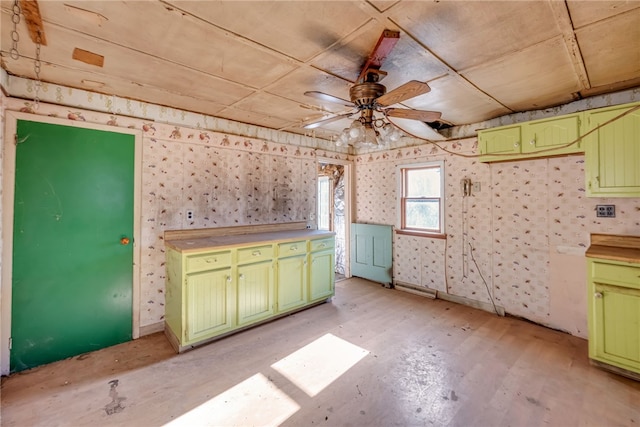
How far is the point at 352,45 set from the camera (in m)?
1.87

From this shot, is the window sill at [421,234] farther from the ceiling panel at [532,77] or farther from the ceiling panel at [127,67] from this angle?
the ceiling panel at [127,67]

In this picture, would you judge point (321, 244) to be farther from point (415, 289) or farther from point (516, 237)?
point (516, 237)

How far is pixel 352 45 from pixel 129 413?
2978mm

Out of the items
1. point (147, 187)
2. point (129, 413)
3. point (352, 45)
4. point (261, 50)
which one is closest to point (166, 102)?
point (147, 187)

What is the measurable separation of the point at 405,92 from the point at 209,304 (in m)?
2.60

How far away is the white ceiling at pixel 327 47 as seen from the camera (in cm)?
155

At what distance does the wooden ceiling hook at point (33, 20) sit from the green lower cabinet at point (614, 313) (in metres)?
4.38

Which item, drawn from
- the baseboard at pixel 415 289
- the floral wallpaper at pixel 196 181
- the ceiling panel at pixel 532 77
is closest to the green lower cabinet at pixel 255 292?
the floral wallpaper at pixel 196 181

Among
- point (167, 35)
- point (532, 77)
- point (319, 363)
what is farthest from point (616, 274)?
point (167, 35)

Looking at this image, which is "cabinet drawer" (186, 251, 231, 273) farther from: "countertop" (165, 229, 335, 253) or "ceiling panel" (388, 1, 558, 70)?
"ceiling panel" (388, 1, 558, 70)

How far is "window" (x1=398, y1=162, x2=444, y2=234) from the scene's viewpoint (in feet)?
13.8

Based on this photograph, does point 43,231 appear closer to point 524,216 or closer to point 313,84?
point 313,84

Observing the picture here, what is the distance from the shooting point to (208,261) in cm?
273

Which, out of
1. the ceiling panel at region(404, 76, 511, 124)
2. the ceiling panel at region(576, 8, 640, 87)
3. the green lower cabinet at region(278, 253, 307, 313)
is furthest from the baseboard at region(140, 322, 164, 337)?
the ceiling panel at region(576, 8, 640, 87)
